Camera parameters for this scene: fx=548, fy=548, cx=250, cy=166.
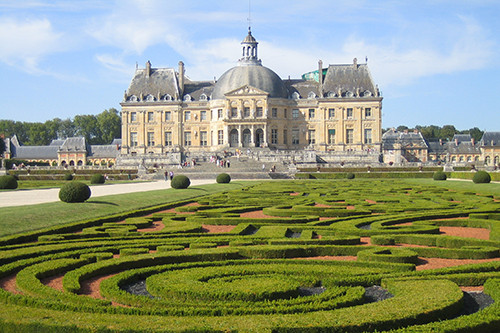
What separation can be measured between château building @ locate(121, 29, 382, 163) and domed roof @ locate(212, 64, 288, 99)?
14cm

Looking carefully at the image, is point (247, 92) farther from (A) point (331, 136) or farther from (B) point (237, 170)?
(B) point (237, 170)

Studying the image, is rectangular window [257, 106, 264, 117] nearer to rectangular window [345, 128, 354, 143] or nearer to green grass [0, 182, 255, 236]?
rectangular window [345, 128, 354, 143]

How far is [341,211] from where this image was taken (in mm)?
15656

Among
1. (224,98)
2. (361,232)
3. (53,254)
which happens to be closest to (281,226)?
(361,232)

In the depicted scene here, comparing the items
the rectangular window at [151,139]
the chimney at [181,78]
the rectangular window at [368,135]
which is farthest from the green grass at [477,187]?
the rectangular window at [151,139]

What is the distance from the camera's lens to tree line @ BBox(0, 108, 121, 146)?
362 ft

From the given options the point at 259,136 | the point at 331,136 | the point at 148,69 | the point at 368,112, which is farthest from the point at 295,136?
the point at 148,69

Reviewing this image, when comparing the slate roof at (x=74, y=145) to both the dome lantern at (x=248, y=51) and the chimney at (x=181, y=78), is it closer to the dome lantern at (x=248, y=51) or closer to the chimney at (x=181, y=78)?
the chimney at (x=181, y=78)

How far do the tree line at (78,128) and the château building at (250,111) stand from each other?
113 feet

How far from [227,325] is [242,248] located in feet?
13.6

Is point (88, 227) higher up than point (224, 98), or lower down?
lower down

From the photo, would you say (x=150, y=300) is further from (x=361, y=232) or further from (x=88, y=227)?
(x=88, y=227)

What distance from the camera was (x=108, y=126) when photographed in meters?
110

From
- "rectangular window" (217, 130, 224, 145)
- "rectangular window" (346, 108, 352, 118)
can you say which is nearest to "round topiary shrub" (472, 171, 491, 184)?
"rectangular window" (346, 108, 352, 118)
